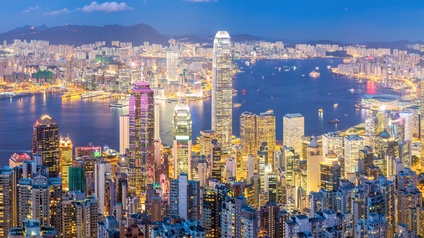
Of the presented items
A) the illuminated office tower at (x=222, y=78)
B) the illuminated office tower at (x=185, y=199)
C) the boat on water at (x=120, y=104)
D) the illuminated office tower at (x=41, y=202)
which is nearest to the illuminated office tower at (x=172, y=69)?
the boat on water at (x=120, y=104)

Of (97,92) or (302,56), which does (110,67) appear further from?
(302,56)

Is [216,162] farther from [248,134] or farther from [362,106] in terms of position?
[362,106]

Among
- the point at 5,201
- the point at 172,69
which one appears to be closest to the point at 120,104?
the point at 172,69

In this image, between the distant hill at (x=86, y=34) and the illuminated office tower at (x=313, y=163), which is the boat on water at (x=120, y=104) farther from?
the illuminated office tower at (x=313, y=163)

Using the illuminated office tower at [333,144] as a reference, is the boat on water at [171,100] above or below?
above

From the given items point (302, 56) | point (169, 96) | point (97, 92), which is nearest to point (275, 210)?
point (169, 96)

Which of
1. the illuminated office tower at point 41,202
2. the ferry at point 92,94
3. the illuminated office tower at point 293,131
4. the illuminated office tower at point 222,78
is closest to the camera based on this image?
the illuminated office tower at point 41,202

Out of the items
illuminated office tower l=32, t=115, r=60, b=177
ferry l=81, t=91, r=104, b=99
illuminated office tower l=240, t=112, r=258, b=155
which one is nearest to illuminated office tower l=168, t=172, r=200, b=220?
illuminated office tower l=32, t=115, r=60, b=177
